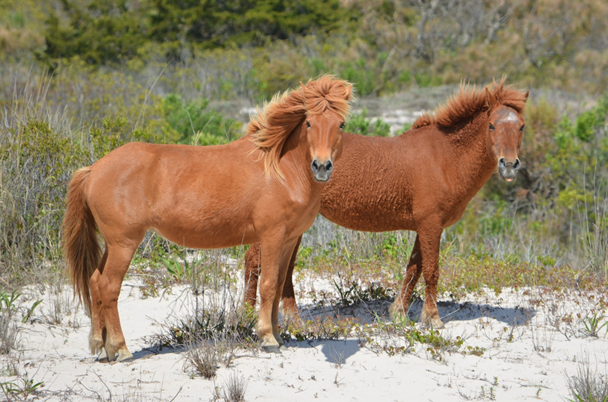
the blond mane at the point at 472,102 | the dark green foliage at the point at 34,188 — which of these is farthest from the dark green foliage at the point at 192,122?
the blond mane at the point at 472,102

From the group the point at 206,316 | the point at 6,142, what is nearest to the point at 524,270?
the point at 206,316

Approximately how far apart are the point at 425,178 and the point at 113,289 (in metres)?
2.93

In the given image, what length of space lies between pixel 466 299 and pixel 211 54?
18.3 meters

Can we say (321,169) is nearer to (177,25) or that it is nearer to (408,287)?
(408,287)

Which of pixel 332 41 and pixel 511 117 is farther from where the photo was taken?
pixel 332 41

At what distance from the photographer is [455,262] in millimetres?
8133

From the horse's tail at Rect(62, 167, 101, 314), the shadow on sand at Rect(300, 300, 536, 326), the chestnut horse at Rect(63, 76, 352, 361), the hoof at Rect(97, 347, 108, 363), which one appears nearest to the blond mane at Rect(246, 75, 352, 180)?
the chestnut horse at Rect(63, 76, 352, 361)

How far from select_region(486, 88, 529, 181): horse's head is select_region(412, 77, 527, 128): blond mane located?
9 cm

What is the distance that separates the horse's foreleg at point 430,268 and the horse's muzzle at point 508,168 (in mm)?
757

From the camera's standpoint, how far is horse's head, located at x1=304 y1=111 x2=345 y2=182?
462 centimetres

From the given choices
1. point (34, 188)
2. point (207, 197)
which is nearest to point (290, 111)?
point (207, 197)

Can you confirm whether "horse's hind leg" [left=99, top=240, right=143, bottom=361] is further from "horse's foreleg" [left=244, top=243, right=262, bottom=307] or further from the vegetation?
the vegetation

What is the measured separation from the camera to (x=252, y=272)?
6.05 metres

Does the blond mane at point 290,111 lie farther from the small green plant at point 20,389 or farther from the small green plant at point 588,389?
the small green plant at point 588,389
